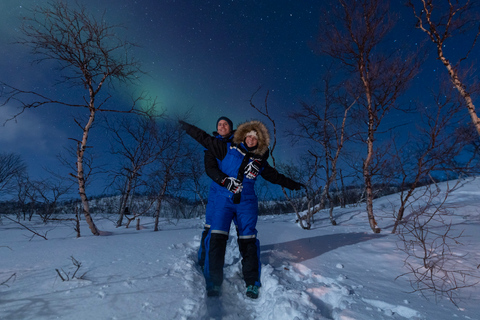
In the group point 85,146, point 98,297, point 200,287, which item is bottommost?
point 200,287

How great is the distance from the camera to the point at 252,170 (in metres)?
3.32

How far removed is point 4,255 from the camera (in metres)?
2.96

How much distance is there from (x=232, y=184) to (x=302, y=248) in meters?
2.31

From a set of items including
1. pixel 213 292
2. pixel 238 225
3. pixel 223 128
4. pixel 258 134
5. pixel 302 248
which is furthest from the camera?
pixel 302 248

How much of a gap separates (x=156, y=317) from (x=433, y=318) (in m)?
2.34

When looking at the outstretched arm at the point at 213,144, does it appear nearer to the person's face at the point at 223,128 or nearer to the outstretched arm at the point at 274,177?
the person's face at the point at 223,128

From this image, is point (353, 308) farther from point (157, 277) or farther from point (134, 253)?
point (134, 253)

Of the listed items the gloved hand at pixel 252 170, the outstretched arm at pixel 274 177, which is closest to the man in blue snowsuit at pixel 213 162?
the gloved hand at pixel 252 170

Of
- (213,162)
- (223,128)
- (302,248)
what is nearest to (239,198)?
(213,162)

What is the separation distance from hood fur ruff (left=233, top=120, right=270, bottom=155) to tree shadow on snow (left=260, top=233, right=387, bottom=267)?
74.0 inches

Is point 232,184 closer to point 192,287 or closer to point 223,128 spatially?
point 223,128

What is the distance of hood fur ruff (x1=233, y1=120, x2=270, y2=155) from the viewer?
353 cm

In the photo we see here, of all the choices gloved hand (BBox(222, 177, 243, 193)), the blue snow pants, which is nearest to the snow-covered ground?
the blue snow pants

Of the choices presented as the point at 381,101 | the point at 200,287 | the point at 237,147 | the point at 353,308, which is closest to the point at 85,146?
the point at 237,147
